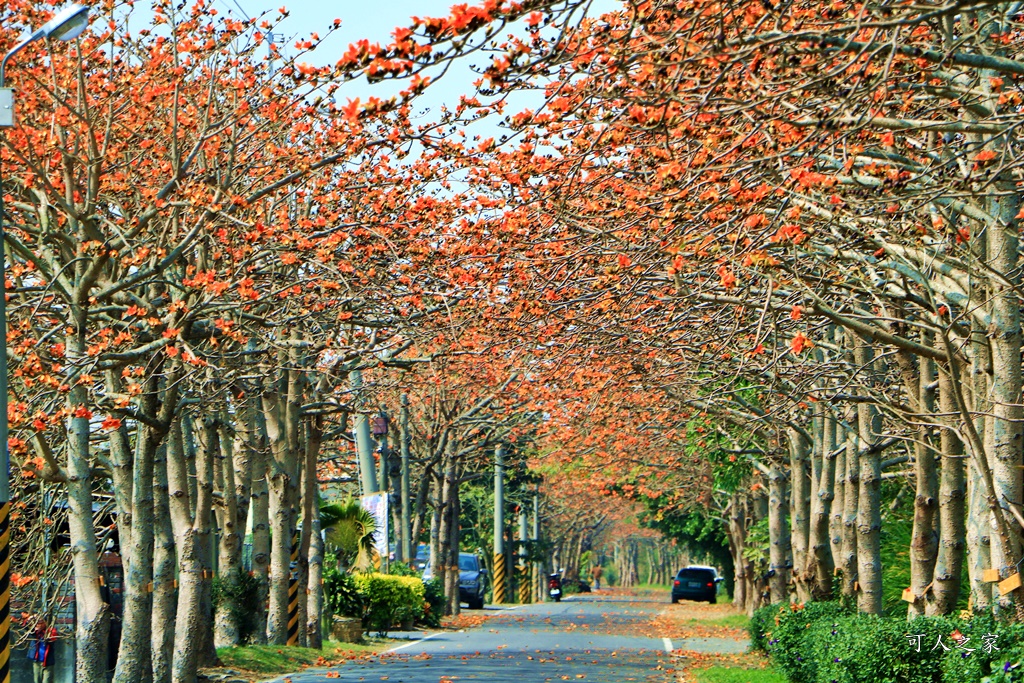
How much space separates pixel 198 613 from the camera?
16641 millimetres

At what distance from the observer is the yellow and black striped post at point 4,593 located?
10414 mm

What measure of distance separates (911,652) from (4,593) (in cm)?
753

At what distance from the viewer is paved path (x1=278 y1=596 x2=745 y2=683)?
17.8 meters

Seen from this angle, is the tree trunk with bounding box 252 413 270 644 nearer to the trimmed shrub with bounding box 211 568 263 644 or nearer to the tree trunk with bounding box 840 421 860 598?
the trimmed shrub with bounding box 211 568 263 644

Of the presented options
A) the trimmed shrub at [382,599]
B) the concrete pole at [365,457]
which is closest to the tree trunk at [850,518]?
the concrete pole at [365,457]

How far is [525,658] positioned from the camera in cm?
2131

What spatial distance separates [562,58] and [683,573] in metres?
52.6

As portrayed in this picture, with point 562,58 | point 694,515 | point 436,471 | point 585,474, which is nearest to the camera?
point 562,58

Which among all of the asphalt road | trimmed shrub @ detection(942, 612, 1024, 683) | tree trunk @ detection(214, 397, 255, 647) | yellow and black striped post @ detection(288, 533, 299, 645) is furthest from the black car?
trimmed shrub @ detection(942, 612, 1024, 683)

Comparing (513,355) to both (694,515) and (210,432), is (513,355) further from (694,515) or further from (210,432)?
(694,515)

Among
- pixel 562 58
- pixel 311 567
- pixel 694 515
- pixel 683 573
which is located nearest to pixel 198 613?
pixel 311 567

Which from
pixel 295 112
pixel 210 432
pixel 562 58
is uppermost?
pixel 295 112

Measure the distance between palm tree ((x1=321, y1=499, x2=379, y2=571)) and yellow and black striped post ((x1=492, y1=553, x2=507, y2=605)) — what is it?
1804 centimetres

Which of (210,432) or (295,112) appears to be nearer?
(295,112)
